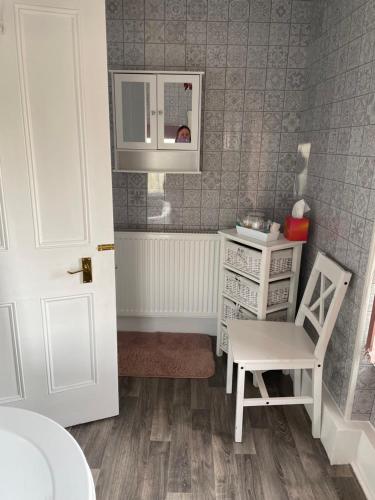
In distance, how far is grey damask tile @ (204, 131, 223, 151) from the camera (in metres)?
2.58

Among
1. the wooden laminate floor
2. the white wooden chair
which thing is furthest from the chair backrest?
the wooden laminate floor

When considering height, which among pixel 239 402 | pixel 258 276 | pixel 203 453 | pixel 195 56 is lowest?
pixel 203 453

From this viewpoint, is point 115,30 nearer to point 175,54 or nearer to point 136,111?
point 175,54

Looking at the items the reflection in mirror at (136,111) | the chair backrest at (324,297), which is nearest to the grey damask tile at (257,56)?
the reflection in mirror at (136,111)

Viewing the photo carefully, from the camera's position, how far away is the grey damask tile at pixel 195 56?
2449 millimetres

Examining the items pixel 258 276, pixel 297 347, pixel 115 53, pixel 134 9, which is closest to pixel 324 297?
pixel 297 347

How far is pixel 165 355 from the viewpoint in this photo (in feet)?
8.71

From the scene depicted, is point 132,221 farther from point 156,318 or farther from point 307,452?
point 307,452

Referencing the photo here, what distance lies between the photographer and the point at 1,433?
3.78 ft

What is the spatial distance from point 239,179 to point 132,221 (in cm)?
82

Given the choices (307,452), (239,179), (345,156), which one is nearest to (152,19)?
(239,179)

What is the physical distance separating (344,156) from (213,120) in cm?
99

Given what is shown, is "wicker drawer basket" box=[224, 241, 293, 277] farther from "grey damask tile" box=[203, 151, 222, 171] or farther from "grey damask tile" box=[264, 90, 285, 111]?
"grey damask tile" box=[264, 90, 285, 111]

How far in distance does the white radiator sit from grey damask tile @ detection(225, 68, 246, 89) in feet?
3.29
